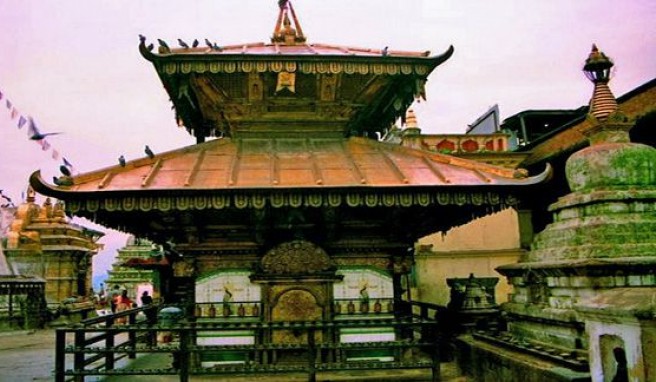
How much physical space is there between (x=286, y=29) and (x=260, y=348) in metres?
7.67

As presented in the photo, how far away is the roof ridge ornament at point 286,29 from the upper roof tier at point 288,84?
51 cm

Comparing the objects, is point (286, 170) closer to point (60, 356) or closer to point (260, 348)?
point (260, 348)

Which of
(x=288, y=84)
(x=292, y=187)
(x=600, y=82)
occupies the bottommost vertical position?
(x=292, y=187)

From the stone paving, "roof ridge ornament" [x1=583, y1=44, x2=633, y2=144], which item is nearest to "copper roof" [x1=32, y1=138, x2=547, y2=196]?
"roof ridge ornament" [x1=583, y1=44, x2=633, y2=144]

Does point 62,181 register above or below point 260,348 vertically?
above

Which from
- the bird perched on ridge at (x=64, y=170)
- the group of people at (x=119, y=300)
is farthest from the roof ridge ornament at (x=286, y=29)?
the group of people at (x=119, y=300)

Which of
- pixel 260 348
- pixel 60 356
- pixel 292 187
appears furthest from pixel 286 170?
pixel 60 356

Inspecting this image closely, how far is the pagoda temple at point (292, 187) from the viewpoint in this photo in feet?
28.0

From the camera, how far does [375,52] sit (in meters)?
11.1

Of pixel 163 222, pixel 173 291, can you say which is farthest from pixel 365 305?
pixel 173 291

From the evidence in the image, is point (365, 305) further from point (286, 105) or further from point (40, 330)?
point (40, 330)

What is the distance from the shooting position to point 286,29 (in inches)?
501

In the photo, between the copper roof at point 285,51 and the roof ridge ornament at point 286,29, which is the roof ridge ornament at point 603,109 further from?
the roof ridge ornament at point 286,29

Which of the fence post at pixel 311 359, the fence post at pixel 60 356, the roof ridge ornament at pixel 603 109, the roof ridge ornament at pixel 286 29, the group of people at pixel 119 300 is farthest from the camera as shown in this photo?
the group of people at pixel 119 300
